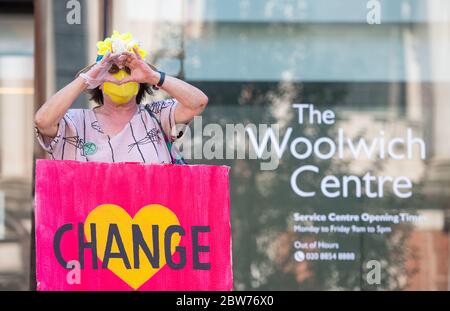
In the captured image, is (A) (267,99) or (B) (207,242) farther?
(A) (267,99)

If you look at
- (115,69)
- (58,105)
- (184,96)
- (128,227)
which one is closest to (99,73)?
(115,69)

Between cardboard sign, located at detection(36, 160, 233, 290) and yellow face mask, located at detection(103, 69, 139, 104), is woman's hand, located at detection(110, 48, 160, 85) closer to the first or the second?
yellow face mask, located at detection(103, 69, 139, 104)

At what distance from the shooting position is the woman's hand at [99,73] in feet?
10.6

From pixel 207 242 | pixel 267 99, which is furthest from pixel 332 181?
pixel 207 242

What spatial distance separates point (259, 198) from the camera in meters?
6.61

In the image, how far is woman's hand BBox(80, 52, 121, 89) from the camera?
10.6 ft

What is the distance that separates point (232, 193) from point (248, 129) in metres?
0.46

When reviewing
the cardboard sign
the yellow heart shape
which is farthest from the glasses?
the yellow heart shape

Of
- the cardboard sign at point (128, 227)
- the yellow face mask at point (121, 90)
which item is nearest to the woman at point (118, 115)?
the yellow face mask at point (121, 90)

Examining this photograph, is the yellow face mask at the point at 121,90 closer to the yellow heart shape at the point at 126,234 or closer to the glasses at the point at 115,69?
the glasses at the point at 115,69

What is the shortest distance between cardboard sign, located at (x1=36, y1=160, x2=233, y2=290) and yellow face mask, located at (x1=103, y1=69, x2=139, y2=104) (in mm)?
313

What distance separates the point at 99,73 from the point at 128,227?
549mm
